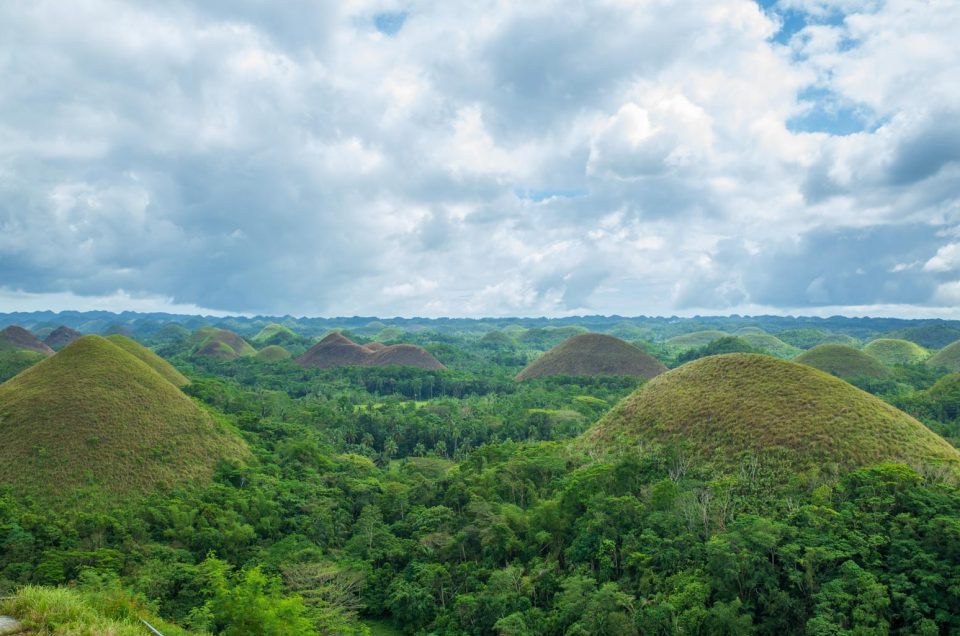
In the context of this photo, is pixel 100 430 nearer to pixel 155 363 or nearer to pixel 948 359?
pixel 155 363

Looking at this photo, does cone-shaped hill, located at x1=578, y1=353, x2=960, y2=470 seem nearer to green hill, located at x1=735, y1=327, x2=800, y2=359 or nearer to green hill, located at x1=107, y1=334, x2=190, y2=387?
green hill, located at x1=107, y1=334, x2=190, y2=387

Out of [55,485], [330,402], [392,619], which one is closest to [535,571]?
[392,619]

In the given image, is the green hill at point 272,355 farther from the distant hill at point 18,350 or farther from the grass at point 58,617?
the grass at point 58,617

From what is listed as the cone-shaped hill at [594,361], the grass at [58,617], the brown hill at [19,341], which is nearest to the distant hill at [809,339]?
the cone-shaped hill at [594,361]

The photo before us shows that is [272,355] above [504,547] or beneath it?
above

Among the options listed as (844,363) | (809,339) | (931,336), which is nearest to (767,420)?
(844,363)

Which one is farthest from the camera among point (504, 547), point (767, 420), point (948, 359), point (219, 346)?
point (219, 346)

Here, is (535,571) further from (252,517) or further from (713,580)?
(252,517)
